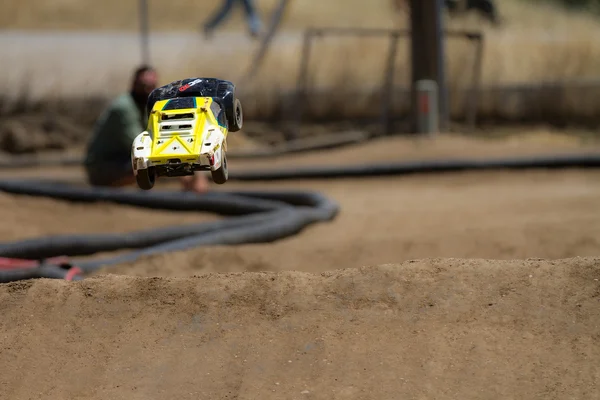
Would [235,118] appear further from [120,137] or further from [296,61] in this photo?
[296,61]

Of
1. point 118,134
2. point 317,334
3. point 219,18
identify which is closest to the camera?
point 317,334

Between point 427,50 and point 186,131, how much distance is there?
493 inches

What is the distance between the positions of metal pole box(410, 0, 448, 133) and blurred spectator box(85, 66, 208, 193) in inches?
364

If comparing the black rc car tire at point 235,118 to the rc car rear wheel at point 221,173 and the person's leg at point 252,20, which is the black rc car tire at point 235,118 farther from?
the person's leg at point 252,20

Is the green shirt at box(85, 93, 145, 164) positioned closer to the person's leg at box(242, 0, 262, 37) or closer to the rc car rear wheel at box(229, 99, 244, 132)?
the rc car rear wheel at box(229, 99, 244, 132)

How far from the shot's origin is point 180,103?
99.0 inches

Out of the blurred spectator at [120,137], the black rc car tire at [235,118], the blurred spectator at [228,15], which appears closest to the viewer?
the black rc car tire at [235,118]

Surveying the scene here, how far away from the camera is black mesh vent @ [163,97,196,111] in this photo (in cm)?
250

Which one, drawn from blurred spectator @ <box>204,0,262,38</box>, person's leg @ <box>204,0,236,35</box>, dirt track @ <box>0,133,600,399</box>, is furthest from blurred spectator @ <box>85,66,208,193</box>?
person's leg @ <box>204,0,236,35</box>

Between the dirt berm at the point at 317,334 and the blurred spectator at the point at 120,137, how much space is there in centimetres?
56

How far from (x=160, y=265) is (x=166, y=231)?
770 millimetres

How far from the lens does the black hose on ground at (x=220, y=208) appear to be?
644 cm

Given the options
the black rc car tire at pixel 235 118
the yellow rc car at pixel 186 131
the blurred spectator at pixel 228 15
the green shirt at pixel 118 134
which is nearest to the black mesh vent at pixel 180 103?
the yellow rc car at pixel 186 131

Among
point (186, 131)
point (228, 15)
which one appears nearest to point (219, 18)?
point (228, 15)
